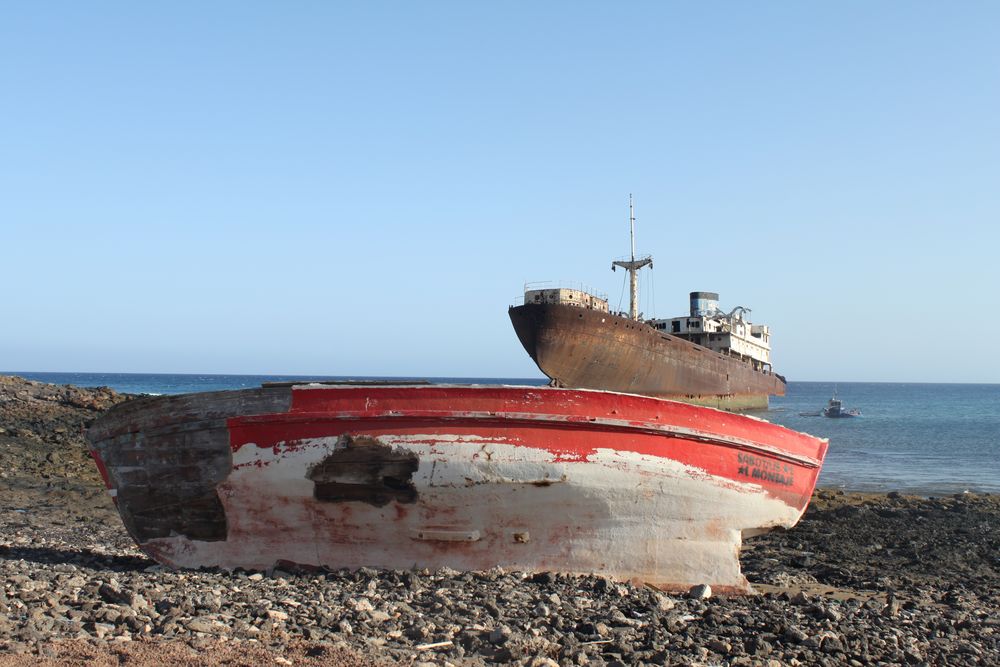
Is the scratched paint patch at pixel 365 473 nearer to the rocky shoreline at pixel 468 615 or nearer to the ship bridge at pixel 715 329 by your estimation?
the rocky shoreline at pixel 468 615

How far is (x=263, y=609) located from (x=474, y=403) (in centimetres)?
212

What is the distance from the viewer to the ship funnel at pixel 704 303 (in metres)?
49.5

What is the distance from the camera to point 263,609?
4859 millimetres

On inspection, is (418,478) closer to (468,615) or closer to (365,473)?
(365,473)

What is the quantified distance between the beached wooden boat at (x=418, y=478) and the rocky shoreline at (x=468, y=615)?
272mm

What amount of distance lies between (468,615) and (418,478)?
1370mm

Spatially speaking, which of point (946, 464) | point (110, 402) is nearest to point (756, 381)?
point (946, 464)

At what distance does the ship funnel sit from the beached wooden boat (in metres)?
43.9

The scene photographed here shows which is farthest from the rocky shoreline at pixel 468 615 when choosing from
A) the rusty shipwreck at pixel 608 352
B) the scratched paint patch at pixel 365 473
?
the rusty shipwreck at pixel 608 352

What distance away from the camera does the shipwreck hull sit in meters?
32.7

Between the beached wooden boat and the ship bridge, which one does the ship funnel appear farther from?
the beached wooden boat

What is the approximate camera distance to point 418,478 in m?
6.24

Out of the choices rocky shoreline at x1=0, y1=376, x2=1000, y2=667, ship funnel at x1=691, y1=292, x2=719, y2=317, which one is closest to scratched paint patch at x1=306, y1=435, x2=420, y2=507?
rocky shoreline at x1=0, y1=376, x2=1000, y2=667

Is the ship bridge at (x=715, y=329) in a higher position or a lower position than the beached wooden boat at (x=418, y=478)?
higher
